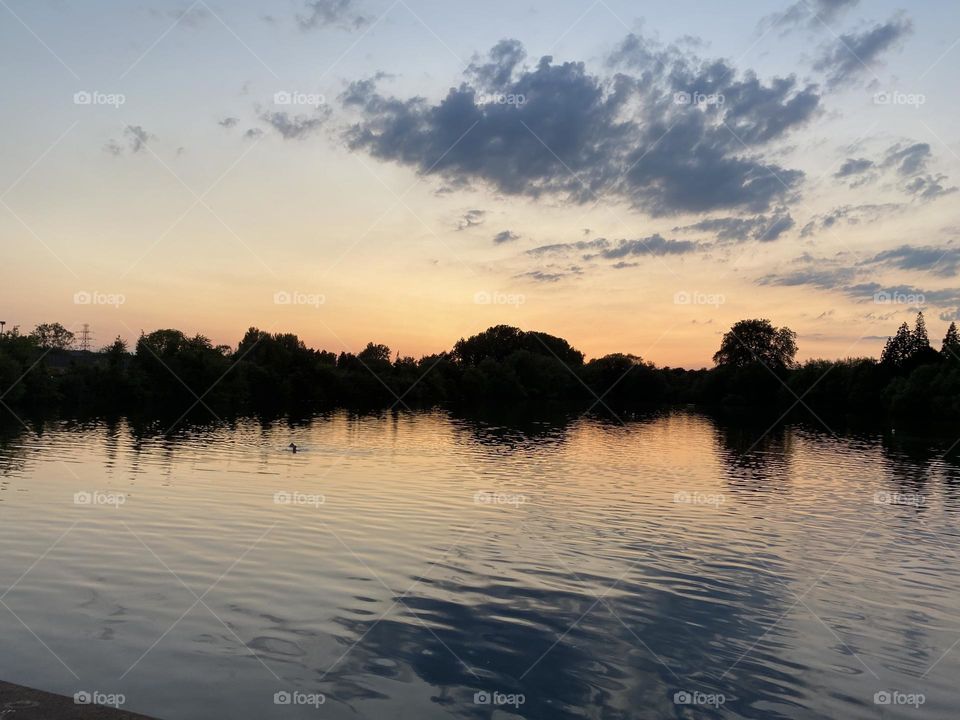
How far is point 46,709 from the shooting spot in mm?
7156

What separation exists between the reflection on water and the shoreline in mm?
3694

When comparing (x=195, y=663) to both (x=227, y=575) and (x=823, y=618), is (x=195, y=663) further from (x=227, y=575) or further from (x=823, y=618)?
(x=823, y=618)

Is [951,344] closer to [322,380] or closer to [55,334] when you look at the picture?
[322,380]

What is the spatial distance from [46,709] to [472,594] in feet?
37.7

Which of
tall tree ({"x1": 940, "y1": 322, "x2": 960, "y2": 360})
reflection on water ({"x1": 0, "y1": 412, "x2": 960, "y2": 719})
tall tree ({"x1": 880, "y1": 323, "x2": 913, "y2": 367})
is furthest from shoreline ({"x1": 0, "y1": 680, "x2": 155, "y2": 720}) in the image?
tall tree ({"x1": 880, "y1": 323, "x2": 913, "y2": 367})

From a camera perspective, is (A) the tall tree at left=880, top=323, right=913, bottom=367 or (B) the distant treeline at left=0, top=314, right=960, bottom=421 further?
(A) the tall tree at left=880, top=323, right=913, bottom=367

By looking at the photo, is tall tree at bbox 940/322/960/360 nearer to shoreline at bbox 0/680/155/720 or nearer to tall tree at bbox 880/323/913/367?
tall tree at bbox 880/323/913/367

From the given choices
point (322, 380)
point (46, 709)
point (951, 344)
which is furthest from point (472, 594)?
point (951, 344)

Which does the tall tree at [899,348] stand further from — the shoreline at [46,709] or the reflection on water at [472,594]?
the shoreline at [46,709]

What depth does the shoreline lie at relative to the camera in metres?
6.99

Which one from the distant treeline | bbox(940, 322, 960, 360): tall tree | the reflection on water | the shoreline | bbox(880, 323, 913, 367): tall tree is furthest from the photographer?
bbox(880, 323, 913, 367): tall tree

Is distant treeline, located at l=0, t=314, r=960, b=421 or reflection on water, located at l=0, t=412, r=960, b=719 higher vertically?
distant treeline, located at l=0, t=314, r=960, b=421

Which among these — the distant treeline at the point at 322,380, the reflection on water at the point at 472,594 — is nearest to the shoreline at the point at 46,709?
the reflection on water at the point at 472,594

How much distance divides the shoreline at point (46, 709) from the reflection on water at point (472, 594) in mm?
3694
